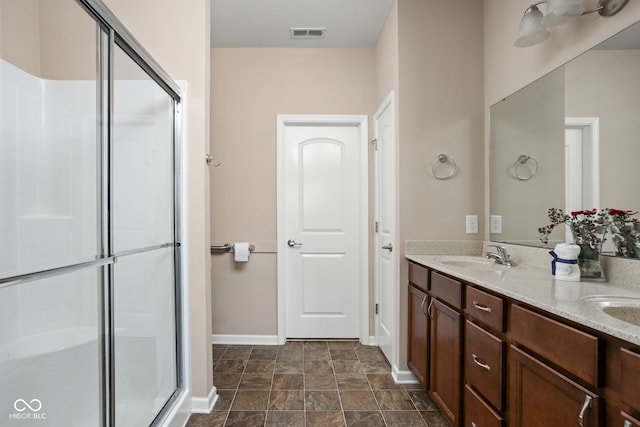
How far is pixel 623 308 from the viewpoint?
1.04m

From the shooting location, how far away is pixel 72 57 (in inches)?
49.3

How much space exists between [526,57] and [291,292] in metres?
2.47

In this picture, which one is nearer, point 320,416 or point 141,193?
point 141,193

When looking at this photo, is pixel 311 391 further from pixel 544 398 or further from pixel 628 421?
pixel 628 421

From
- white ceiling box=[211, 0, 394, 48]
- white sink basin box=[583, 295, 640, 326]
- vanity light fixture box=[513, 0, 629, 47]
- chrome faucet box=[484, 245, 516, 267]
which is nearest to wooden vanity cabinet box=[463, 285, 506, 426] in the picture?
white sink basin box=[583, 295, 640, 326]

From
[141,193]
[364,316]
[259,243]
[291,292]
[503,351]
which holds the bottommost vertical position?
[364,316]

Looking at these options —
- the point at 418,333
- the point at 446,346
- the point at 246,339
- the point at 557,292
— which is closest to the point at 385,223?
the point at 418,333

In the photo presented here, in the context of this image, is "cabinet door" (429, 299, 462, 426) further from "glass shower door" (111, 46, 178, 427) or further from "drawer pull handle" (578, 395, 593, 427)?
"glass shower door" (111, 46, 178, 427)

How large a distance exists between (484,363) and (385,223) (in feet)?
4.53

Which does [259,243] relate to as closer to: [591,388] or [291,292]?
[291,292]

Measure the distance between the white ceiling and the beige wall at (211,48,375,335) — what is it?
0.36 ft

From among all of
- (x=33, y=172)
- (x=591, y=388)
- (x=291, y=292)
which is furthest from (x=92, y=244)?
(x=291, y=292)

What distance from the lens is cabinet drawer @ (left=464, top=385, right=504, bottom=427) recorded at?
128cm

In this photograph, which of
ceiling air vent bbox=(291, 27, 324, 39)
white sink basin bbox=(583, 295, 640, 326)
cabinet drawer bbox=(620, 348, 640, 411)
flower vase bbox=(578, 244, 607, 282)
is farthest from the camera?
ceiling air vent bbox=(291, 27, 324, 39)
